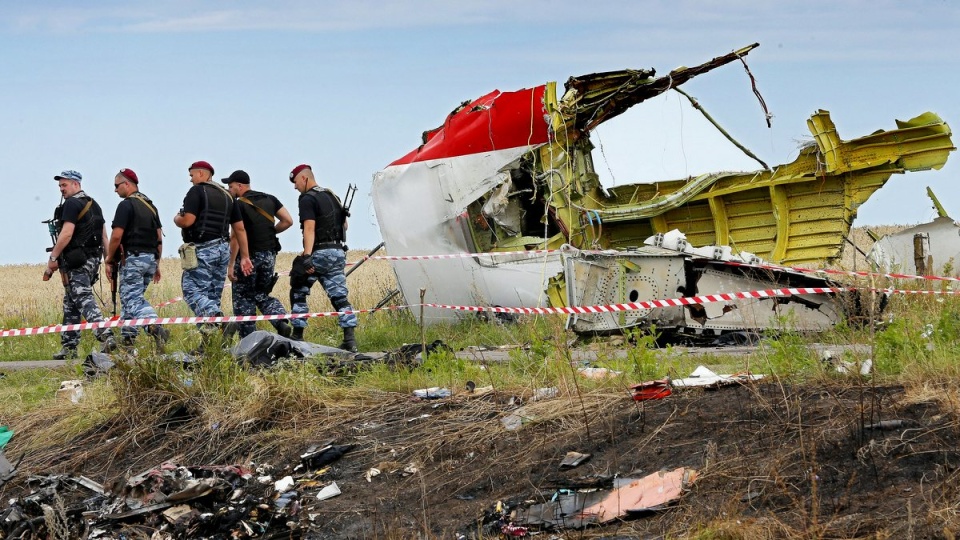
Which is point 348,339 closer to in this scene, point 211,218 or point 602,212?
point 211,218

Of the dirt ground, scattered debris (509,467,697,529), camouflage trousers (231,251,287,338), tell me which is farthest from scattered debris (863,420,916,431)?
camouflage trousers (231,251,287,338)

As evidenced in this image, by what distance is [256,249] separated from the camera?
12.9 m

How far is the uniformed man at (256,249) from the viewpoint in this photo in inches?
503

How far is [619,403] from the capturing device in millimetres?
6832

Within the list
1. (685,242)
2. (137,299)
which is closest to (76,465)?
(137,299)

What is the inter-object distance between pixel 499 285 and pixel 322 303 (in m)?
5.82

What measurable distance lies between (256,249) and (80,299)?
1930 mm

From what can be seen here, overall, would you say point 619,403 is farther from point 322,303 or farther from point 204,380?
point 322,303

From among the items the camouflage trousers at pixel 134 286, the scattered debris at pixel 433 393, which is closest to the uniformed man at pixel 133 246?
the camouflage trousers at pixel 134 286

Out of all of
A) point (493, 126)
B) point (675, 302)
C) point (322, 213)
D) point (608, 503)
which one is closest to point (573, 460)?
point (608, 503)

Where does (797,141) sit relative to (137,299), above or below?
above

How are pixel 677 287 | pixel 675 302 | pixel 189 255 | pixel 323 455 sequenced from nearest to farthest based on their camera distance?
pixel 323 455 → pixel 675 302 → pixel 677 287 → pixel 189 255

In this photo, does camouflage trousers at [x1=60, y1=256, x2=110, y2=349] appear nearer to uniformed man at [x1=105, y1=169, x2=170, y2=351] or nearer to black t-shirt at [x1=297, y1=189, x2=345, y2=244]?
uniformed man at [x1=105, y1=169, x2=170, y2=351]

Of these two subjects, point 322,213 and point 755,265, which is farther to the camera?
point 322,213
